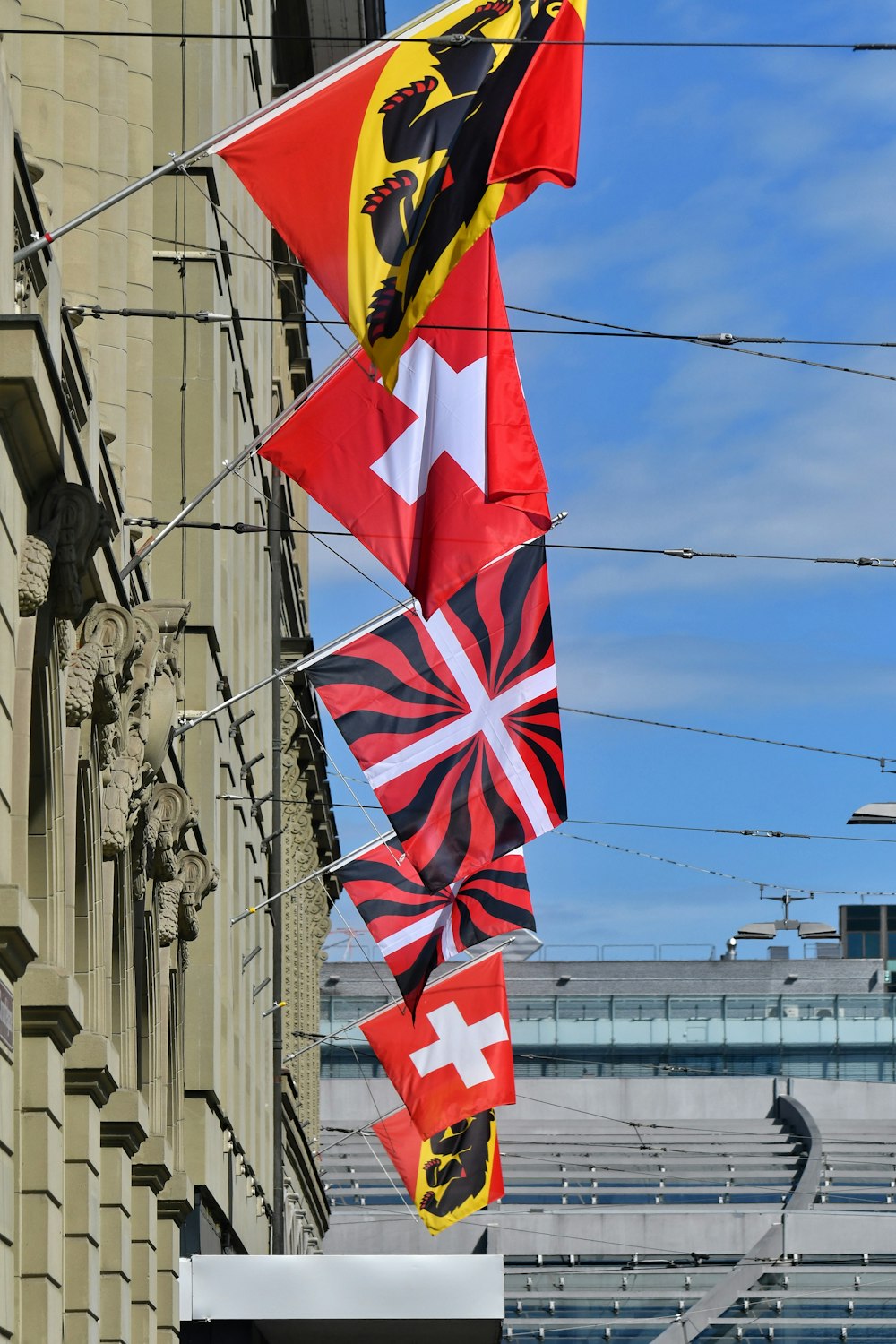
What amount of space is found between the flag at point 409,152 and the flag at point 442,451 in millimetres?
2001

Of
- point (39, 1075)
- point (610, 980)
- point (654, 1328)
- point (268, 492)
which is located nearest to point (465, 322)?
point (39, 1075)

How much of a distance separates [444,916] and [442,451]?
10.1 meters

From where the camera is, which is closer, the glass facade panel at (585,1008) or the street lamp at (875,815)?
the street lamp at (875,815)

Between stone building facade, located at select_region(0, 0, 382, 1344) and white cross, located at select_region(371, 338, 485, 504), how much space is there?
6.75ft

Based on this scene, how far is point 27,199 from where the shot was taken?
52.4 ft

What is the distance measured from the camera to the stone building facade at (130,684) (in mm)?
15602

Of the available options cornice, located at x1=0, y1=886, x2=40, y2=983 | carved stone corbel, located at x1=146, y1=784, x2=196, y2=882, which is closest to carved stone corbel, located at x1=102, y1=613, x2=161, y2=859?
carved stone corbel, located at x1=146, y1=784, x2=196, y2=882

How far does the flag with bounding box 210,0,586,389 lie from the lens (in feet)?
51.6

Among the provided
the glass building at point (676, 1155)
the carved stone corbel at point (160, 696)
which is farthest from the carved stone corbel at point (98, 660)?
the glass building at point (676, 1155)

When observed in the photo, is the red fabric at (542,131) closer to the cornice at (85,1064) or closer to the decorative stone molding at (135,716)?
the decorative stone molding at (135,716)

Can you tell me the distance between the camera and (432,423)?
1800cm

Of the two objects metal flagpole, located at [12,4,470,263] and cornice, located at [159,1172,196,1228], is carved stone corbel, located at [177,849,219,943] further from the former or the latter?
metal flagpole, located at [12,4,470,263]

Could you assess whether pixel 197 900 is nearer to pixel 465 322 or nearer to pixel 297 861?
pixel 465 322

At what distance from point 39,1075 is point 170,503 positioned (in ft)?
43.1
